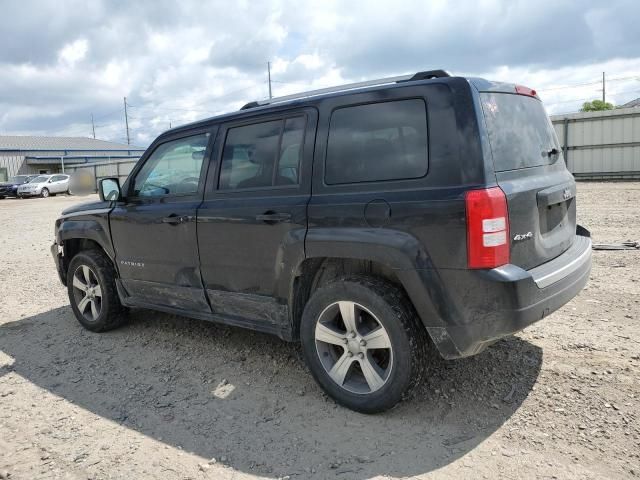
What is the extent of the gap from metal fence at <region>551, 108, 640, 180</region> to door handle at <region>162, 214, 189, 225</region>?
18.4m

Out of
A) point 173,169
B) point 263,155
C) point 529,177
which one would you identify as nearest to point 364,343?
point 529,177

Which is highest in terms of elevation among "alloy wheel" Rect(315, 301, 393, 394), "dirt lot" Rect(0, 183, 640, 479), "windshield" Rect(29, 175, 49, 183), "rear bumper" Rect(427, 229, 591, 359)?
"windshield" Rect(29, 175, 49, 183)

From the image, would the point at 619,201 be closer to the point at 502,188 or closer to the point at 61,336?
the point at 502,188

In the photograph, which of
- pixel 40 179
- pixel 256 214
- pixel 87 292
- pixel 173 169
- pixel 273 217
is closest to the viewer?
pixel 273 217

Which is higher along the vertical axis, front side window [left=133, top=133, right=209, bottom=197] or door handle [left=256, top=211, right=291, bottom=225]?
front side window [left=133, top=133, right=209, bottom=197]

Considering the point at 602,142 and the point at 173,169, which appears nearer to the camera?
the point at 173,169

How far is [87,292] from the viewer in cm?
518

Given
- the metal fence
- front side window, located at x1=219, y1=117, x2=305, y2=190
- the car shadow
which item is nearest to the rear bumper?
the car shadow

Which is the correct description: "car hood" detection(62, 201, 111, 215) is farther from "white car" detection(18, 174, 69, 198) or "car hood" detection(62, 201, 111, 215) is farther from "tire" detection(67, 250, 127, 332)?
"white car" detection(18, 174, 69, 198)

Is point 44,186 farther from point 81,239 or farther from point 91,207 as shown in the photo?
point 91,207

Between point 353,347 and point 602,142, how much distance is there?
67.0 feet

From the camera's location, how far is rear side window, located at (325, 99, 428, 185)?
9.86ft

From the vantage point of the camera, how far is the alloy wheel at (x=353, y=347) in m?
3.17

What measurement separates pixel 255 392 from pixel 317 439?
30.9 inches
